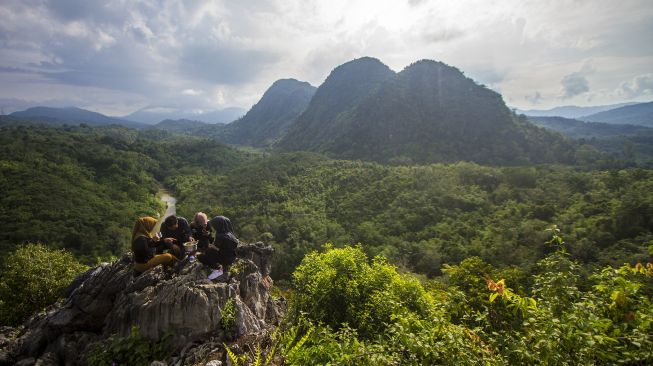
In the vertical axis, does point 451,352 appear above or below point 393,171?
above

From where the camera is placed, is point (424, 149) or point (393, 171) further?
point (424, 149)

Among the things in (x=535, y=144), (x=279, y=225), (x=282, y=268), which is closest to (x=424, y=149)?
(x=535, y=144)

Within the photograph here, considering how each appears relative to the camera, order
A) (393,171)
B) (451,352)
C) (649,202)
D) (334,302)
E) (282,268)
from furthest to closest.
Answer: (393,171)
(282,268)
(649,202)
(334,302)
(451,352)

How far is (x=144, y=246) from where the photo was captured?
9.66 meters

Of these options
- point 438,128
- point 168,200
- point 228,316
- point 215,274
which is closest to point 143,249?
point 215,274

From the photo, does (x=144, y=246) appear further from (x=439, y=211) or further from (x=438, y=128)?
(x=438, y=128)

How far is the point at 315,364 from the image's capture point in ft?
17.0

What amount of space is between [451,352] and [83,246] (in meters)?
70.5

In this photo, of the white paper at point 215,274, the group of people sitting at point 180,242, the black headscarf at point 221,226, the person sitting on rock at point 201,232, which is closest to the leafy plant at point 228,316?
the white paper at point 215,274

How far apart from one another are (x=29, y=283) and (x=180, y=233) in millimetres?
8500

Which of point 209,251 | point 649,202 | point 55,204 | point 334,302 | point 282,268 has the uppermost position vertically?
point 209,251

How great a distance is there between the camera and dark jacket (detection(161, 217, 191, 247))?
1080 centimetres

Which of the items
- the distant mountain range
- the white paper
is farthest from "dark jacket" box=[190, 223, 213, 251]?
the distant mountain range

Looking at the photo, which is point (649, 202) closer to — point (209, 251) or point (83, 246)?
point (209, 251)
